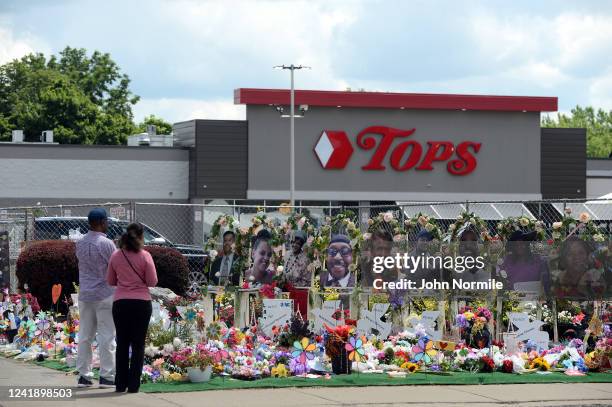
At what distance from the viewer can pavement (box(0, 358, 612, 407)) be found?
37.0 ft

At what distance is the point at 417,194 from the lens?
A: 44.7 meters

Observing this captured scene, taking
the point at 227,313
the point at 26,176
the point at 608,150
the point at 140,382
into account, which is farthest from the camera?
the point at 608,150

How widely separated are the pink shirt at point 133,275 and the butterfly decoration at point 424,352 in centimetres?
361

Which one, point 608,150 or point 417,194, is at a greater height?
point 608,150

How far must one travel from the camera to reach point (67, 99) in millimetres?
70562

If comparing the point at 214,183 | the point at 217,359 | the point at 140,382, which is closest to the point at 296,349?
the point at 217,359

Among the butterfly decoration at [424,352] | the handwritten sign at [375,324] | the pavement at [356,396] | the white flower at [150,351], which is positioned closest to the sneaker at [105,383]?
the pavement at [356,396]

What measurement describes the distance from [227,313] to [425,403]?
272 inches

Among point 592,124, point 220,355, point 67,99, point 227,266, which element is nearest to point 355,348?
point 220,355

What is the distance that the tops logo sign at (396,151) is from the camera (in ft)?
143

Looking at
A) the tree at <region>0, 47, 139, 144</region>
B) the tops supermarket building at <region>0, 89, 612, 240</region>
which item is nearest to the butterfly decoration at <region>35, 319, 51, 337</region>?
the tops supermarket building at <region>0, 89, 612, 240</region>

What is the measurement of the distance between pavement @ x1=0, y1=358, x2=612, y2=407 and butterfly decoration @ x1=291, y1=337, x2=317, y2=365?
2.66ft

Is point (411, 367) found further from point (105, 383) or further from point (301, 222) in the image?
point (301, 222)

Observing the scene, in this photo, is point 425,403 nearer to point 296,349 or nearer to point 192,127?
point 296,349
